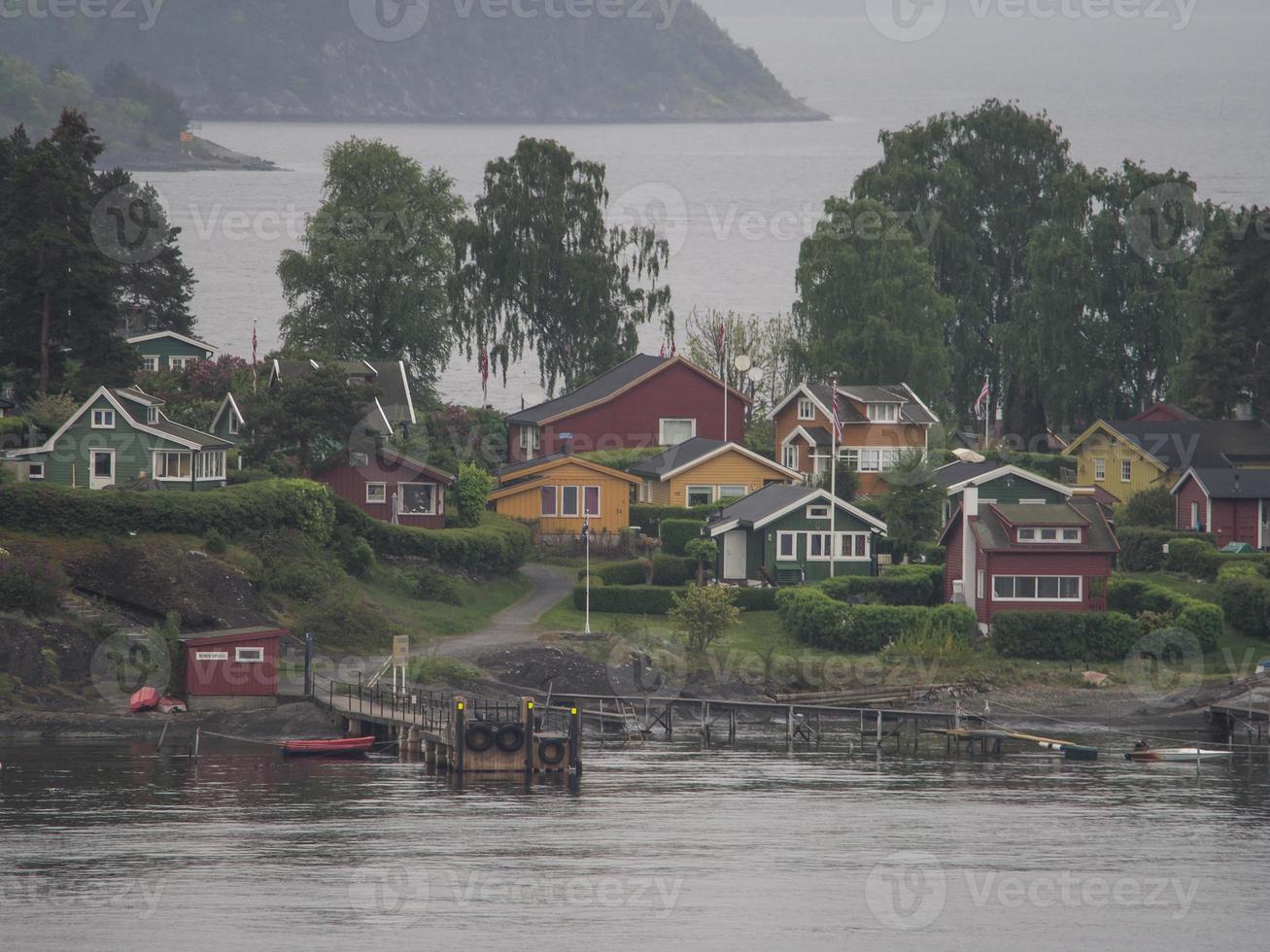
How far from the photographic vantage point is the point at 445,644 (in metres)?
76.6

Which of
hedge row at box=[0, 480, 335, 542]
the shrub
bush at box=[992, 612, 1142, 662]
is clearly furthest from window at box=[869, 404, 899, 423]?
hedge row at box=[0, 480, 335, 542]

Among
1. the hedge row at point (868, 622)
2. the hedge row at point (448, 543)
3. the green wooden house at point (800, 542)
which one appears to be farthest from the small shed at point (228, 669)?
the green wooden house at point (800, 542)

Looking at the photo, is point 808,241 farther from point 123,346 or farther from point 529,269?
point 123,346

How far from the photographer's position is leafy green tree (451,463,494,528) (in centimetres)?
9156

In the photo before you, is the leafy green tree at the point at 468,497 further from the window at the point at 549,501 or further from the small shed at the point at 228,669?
the small shed at the point at 228,669

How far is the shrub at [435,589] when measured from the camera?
8219cm

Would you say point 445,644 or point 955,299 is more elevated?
point 955,299

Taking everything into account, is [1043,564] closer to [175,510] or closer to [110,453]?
[175,510]

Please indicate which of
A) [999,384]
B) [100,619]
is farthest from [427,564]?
[999,384]

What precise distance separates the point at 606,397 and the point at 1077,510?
3558cm

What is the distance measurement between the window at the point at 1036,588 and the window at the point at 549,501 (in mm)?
24074

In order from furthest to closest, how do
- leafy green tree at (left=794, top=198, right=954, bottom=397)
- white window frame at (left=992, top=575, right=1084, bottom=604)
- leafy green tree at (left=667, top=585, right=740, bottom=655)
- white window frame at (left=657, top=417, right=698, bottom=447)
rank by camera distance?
leafy green tree at (left=794, top=198, right=954, bottom=397), white window frame at (left=657, top=417, right=698, bottom=447), white window frame at (left=992, top=575, right=1084, bottom=604), leafy green tree at (left=667, top=585, right=740, bottom=655)

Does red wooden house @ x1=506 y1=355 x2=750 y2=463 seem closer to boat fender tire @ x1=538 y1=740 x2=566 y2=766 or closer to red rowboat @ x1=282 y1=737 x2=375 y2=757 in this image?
red rowboat @ x1=282 y1=737 x2=375 y2=757

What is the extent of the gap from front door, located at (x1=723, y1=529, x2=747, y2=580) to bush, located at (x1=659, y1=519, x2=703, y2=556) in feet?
10.9
